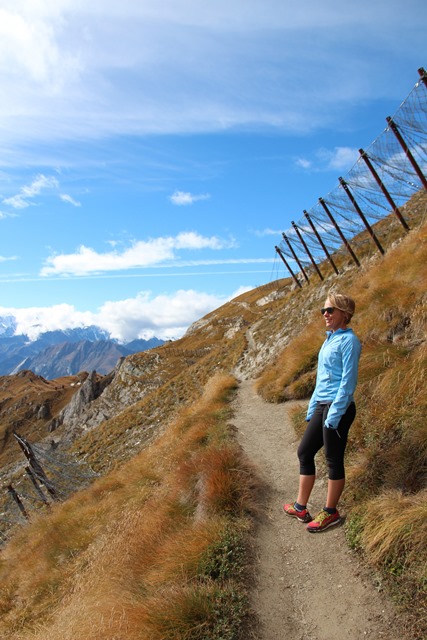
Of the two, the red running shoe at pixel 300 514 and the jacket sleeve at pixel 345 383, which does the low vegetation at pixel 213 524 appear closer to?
the red running shoe at pixel 300 514

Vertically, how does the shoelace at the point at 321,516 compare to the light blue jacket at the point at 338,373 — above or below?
below

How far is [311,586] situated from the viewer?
180 inches

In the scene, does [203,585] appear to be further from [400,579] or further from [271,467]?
[271,467]

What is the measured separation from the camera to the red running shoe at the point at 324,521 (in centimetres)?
536

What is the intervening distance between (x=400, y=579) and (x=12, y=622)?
8.05m

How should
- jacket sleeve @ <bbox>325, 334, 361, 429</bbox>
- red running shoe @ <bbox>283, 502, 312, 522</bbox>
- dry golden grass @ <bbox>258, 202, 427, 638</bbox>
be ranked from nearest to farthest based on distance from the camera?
1. dry golden grass @ <bbox>258, 202, 427, 638</bbox>
2. jacket sleeve @ <bbox>325, 334, 361, 429</bbox>
3. red running shoe @ <bbox>283, 502, 312, 522</bbox>

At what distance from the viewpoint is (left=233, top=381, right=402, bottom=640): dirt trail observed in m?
3.88

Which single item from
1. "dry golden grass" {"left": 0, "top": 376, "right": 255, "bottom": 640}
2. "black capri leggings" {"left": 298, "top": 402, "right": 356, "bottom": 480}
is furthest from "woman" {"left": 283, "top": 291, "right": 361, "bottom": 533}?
"dry golden grass" {"left": 0, "top": 376, "right": 255, "bottom": 640}

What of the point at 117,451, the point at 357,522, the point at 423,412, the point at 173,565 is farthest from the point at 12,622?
the point at 117,451

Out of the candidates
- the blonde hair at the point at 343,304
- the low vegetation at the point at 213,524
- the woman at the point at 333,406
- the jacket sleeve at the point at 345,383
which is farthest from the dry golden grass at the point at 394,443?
the blonde hair at the point at 343,304

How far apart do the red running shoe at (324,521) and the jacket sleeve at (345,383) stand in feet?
4.52

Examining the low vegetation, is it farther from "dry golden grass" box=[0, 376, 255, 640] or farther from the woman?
the woman

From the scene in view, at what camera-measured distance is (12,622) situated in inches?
312

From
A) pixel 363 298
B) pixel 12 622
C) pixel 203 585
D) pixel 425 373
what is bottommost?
pixel 12 622
